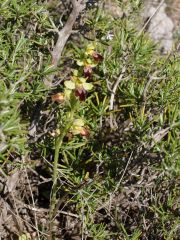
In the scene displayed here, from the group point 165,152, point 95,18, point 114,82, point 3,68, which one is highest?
Answer: point 95,18

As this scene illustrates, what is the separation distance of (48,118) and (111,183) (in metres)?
0.56

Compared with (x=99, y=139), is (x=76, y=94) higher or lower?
higher

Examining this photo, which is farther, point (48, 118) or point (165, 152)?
point (48, 118)

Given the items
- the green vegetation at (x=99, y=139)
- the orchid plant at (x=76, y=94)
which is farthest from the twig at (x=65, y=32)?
the orchid plant at (x=76, y=94)

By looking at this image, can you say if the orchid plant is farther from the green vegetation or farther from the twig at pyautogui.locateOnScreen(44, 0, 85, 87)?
the twig at pyautogui.locateOnScreen(44, 0, 85, 87)

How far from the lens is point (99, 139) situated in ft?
8.19

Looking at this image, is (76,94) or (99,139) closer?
(76,94)

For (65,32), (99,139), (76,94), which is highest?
(65,32)

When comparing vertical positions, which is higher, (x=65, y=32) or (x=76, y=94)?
(x=65, y=32)

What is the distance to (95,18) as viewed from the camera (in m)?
2.59

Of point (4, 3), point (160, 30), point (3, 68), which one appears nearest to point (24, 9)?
point (4, 3)

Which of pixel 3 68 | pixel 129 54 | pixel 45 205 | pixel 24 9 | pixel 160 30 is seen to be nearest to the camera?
pixel 3 68

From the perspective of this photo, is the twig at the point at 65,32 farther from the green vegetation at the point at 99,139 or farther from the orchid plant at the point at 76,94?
the orchid plant at the point at 76,94

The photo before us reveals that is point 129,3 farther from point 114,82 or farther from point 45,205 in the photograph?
point 45,205
